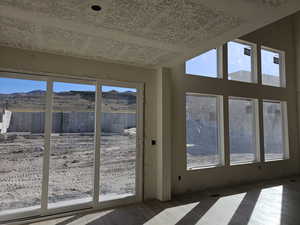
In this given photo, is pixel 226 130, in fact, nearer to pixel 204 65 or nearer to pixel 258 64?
pixel 204 65

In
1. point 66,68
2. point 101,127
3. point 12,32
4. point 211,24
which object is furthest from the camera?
point 101,127

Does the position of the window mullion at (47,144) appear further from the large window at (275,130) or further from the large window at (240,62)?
the large window at (275,130)

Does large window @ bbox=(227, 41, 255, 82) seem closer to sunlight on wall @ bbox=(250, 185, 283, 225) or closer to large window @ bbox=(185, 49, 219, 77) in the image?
large window @ bbox=(185, 49, 219, 77)

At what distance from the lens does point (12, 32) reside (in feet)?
7.88

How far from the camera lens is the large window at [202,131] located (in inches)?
171

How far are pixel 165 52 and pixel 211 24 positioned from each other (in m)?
0.96

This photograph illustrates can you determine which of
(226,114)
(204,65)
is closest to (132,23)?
(204,65)

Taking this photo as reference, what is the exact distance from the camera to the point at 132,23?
216 centimetres

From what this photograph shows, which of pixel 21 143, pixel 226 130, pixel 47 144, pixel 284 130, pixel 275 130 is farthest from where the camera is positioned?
pixel 284 130

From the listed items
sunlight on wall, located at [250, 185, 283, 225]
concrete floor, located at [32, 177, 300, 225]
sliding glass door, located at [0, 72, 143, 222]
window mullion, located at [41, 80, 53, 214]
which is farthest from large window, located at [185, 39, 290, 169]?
window mullion, located at [41, 80, 53, 214]

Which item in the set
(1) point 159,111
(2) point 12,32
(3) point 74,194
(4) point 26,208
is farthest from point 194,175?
(2) point 12,32

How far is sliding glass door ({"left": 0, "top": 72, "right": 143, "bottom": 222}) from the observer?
2.89 metres

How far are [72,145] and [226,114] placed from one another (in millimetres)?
3424

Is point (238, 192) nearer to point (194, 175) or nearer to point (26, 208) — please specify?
point (194, 175)
